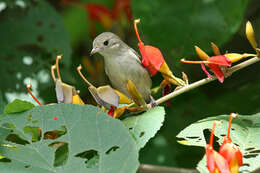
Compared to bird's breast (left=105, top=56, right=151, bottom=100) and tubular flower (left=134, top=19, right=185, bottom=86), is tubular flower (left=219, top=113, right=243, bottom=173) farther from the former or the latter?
bird's breast (left=105, top=56, right=151, bottom=100)

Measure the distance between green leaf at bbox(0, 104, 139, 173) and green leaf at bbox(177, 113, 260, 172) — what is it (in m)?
0.20

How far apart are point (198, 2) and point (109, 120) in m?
0.80

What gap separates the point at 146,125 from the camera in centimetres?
Answer: 109

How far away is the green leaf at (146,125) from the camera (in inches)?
40.9

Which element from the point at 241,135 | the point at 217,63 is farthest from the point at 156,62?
the point at 241,135

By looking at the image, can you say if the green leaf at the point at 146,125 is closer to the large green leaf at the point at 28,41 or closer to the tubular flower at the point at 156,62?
the tubular flower at the point at 156,62

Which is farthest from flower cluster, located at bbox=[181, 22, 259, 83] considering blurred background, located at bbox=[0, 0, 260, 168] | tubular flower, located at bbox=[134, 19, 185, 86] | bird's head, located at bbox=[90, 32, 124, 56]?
bird's head, located at bbox=[90, 32, 124, 56]

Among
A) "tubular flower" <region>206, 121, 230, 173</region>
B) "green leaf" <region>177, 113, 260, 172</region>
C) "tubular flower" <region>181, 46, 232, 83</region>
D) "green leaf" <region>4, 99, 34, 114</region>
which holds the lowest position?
"green leaf" <region>177, 113, 260, 172</region>

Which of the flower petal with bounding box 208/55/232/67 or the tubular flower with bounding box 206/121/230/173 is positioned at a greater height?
the flower petal with bounding box 208/55/232/67

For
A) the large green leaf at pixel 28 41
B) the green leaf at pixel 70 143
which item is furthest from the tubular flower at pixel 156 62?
the large green leaf at pixel 28 41

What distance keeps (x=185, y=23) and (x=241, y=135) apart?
62 centimetres

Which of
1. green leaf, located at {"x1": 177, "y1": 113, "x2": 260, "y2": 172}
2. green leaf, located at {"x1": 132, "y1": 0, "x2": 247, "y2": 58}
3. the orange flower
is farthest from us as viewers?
green leaf, located at {"x1": 132, "y1": 0, "x2": 247, "y2": 58}

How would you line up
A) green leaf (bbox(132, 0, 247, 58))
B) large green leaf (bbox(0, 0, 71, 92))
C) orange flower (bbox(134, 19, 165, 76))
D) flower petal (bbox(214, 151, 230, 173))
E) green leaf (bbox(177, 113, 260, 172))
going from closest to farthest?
1. flower petal (bbox(214, 151, 230, 173))
2. green leaf (bbox(177, 113, 260, 172))
3. orange flower (bbox(134, 19, 165, 76))
4. green leaf (bbox(132, 0, 247, 58))
5. large green leaf (bbox(0, 0, 71, 92))

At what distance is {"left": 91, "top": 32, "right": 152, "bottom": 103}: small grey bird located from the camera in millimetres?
1604
